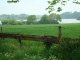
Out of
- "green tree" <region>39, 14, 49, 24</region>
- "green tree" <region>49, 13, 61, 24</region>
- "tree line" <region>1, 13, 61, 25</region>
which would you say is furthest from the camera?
"green tree" <region>39, 14, 49, 24</region>

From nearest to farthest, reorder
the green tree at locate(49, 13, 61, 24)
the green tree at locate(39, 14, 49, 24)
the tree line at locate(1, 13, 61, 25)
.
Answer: the green tree at locate(49, 13, 61, 24)
the tree line at locate(1, 13, 61, 25)
the green tree at locate(39, 14, 49, 24)

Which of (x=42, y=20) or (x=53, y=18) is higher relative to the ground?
(x=53, y=18)

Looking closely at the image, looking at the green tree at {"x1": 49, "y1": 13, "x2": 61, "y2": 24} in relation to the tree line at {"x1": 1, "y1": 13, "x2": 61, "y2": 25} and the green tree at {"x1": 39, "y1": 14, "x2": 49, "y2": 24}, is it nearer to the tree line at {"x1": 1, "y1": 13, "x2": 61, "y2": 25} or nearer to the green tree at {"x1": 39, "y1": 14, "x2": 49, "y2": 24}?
the tree line at {"x1": 1, "y1": 13, "x2": 61, "y2": 25}

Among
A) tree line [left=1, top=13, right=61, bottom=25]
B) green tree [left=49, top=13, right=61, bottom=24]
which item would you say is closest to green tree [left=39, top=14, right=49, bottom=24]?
tree line [left=1, top=13, right=61, bottom=25]

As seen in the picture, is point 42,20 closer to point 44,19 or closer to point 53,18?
point 44,19

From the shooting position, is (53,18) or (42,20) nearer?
(53,18)

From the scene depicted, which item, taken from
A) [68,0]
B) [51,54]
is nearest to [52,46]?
[51,54]

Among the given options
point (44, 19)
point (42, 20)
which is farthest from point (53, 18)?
point (42, 20)

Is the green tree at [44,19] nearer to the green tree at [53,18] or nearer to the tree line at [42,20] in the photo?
the tree line at [42,20]

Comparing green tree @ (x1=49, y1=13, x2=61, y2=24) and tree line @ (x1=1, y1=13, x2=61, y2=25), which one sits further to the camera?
tree line @ (x1=1, y1=13, x2=61, y2=25)

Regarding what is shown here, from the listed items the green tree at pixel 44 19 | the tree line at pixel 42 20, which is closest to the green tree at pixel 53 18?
the tree line at pixel 42 20

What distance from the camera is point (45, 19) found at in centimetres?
8225

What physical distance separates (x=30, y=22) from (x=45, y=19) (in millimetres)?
6926

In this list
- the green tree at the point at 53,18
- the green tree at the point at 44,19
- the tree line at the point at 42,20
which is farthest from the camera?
the green tree at the point at 44,19
